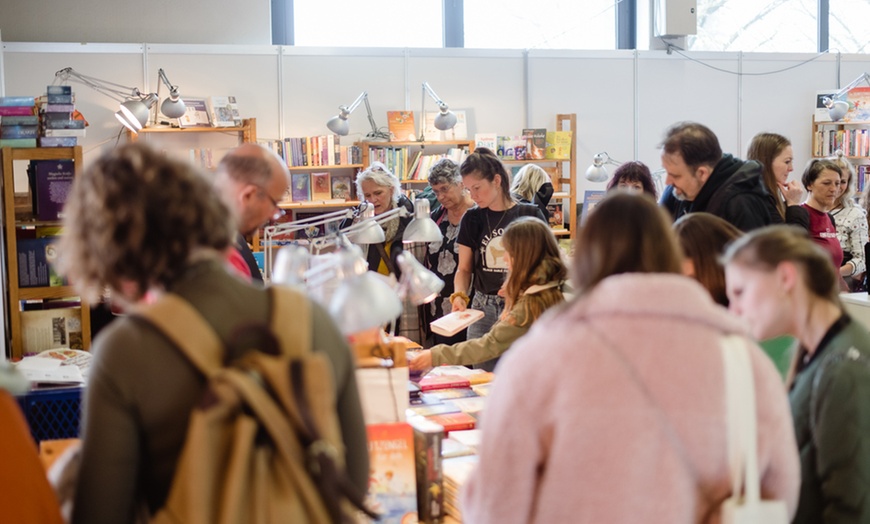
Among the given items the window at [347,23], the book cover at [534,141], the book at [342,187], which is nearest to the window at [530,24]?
the window at [347,23]

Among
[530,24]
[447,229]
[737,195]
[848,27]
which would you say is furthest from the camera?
[848,27]

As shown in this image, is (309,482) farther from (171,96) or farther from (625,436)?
(171,96)

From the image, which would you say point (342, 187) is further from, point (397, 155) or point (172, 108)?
point (172, 108)

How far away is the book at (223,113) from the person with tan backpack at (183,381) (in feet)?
21.0

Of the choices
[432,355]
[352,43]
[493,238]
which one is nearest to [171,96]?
[352,43]

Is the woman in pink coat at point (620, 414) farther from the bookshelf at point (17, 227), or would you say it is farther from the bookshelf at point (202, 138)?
the bookshelf at point (202, 138)

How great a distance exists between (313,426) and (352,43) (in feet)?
24.6

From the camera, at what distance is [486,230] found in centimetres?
461

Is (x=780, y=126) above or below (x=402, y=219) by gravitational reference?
above

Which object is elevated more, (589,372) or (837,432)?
(589,372)

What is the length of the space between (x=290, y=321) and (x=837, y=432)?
1.13 m

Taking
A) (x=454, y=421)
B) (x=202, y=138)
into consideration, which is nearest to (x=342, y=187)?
(x=202, y=138)

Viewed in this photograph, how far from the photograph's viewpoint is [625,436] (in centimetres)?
148

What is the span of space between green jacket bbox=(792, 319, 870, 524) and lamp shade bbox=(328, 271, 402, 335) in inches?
35.1
